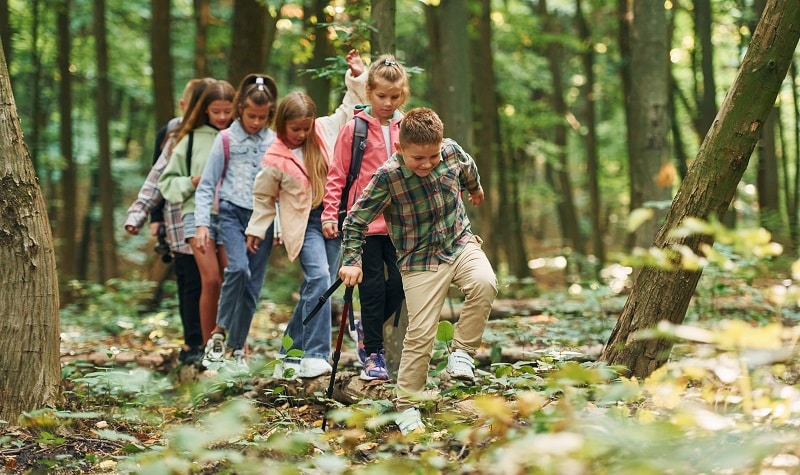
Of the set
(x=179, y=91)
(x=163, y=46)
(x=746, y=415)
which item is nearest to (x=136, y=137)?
(x=179, y=91)

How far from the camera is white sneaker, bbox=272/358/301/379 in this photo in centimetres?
543

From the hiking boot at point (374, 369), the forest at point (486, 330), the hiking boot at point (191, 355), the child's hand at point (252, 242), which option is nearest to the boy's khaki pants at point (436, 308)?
the forest at point (486, 330)

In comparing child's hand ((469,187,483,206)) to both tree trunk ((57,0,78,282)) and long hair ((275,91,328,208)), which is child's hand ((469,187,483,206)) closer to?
long hair ((275,91,328,208))

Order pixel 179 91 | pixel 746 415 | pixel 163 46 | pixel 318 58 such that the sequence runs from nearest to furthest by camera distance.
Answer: pixel 746 415
pixel 318 58
pixel 163 46
pixel 179 91

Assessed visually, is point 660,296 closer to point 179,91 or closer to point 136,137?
point 179,91

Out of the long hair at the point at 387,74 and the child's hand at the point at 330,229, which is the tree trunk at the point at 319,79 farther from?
the child's hand at the point at 330,229

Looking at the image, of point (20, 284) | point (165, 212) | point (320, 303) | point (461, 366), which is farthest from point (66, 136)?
point (461, 366)

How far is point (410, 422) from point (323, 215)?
1.98m

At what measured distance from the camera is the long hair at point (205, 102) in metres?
7.14

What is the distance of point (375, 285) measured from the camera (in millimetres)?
5758

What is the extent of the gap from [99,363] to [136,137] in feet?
77.3

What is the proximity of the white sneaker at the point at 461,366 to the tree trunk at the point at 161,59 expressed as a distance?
29.9 feet

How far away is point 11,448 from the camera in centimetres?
448

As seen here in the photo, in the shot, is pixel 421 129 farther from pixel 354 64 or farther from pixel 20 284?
pixel 20 284
